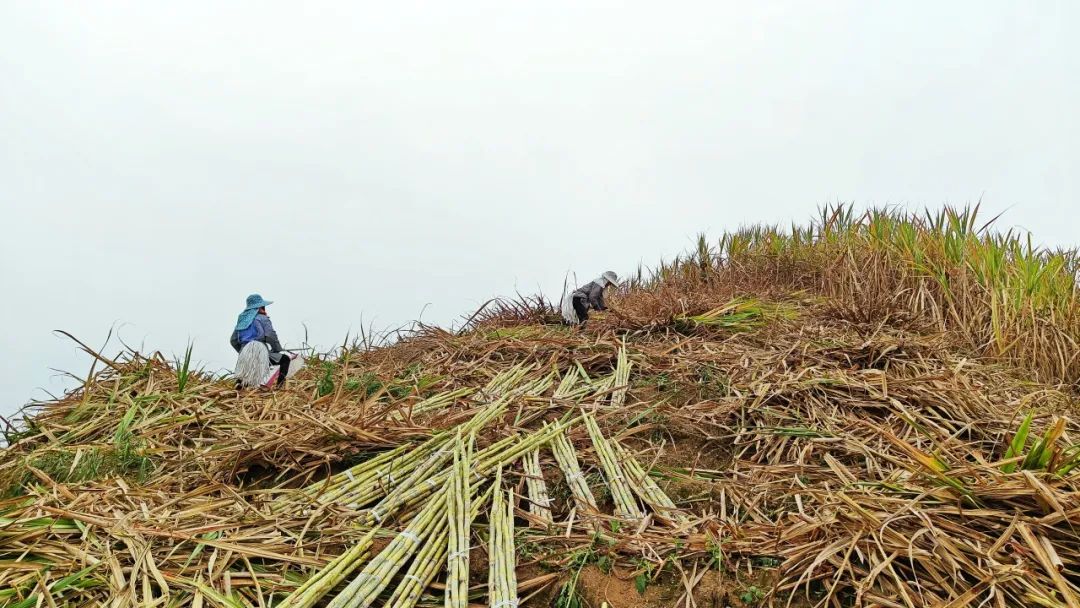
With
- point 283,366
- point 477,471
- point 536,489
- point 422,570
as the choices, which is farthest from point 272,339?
point 422,570

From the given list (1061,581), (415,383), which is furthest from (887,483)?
(415,383)

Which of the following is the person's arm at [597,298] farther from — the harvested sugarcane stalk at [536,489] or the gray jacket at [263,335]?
the harvested sugarcane stalk at [536,489]

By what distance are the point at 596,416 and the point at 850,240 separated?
4736 millimetres

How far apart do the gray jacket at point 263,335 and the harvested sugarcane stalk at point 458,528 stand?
3.37m

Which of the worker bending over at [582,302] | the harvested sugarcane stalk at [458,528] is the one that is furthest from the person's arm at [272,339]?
the harvested sugarcane stalk at [458,528]

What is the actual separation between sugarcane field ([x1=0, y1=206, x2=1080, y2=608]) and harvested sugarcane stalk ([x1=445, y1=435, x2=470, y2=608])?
0.04 feet

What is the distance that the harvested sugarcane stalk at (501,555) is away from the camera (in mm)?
2104

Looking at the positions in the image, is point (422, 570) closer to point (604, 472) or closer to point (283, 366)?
point (604, 472)

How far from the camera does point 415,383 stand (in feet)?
14.1

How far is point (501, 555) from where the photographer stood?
2.27 metres

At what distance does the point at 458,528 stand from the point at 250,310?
164 inches

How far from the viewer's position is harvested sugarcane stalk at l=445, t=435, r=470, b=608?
6.91ft

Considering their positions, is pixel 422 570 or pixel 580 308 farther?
pixel 580 308

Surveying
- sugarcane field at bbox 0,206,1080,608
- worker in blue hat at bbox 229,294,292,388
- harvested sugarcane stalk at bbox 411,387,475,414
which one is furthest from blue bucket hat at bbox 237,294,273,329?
harvested sugarcane stalk at bbox 411,387,475,414
